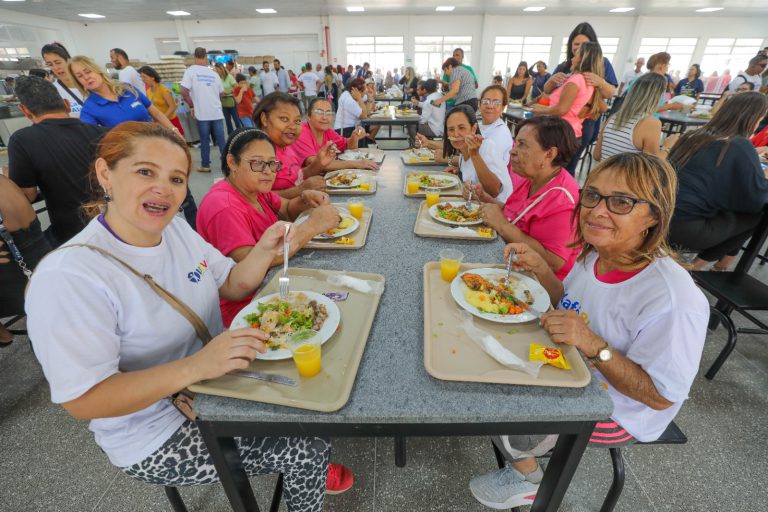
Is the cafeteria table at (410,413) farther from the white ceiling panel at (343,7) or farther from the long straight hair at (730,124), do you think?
A: the white ceiling panel at (343,7)

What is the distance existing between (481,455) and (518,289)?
0.97m

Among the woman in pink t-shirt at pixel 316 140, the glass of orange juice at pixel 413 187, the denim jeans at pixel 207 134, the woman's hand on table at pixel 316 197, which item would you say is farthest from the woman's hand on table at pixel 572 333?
the denim jeans at pixel 207 134

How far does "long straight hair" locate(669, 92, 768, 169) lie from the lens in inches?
86.0

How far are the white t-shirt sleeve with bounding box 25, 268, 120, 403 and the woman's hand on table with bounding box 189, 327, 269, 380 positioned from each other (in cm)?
22

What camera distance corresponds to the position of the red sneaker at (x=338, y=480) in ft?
5.04

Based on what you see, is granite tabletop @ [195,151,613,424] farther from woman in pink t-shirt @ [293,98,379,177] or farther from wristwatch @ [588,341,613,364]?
woman in pink t-shirt @ [293,98,379,177]

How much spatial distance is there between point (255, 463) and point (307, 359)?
1.77 feet

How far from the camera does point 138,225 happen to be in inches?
41.2

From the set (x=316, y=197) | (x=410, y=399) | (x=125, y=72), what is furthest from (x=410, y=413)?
(x=125, y=72)

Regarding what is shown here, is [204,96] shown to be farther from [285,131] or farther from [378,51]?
[378,51]

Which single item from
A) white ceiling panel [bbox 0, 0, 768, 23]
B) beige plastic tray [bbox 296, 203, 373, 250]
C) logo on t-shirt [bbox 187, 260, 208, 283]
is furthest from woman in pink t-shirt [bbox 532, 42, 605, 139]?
white ceiling panel [bbox 0, 0, 768, 23]

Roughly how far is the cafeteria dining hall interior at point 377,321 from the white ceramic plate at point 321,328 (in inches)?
0.5

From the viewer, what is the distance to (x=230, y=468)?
38.8 inches

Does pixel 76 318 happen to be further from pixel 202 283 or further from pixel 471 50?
pixel 471 50
